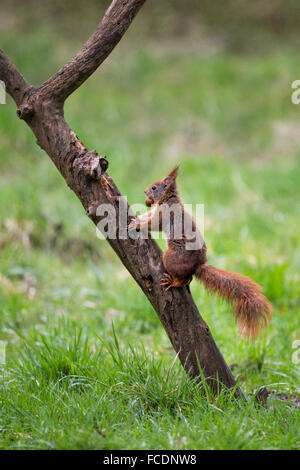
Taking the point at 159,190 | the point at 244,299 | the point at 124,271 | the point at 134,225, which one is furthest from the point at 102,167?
the point at 124,271

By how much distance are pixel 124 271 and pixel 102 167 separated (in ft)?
8.22

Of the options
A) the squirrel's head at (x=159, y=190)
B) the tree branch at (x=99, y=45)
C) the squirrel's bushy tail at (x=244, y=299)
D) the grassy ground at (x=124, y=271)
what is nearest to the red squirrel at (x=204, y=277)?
the squirrel's bushy tail at (x=244, y=299)

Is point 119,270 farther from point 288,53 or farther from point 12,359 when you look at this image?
point 288,53

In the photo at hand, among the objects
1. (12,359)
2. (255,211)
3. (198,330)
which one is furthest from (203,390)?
(255,211)

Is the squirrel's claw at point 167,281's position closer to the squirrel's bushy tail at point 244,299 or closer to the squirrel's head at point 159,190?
the squirrel's bushy tail at point 244,299

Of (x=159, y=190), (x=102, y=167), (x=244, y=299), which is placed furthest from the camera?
(x=159, y=190)

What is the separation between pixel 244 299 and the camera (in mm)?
2436

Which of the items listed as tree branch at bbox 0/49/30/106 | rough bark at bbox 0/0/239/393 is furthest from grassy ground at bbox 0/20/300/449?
tree branch at bbox 0/49/30/106

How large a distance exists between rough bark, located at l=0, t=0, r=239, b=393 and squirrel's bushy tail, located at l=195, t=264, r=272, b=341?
0.47 ft

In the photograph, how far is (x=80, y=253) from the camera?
17.2 feet

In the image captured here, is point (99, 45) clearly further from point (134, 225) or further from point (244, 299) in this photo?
point (244, 299)

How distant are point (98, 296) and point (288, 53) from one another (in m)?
6.69

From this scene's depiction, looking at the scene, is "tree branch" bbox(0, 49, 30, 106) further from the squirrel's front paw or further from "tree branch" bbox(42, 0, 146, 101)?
the squirrel's front paw
